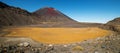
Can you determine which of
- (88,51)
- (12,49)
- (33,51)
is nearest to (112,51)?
(88,51)

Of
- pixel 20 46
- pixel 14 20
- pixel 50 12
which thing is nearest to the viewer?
pixel 20 46

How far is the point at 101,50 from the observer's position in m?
11.5

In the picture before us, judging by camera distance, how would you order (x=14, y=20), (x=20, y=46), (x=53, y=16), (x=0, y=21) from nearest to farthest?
(x=20, y=46)
(x=0, y=21)
(x=14, y=20)
(x=53, y=16)

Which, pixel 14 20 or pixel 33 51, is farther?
pixel 14 20

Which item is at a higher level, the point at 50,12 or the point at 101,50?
the point at 50,12

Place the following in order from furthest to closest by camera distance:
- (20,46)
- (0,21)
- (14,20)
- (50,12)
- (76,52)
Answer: (50,12) < (14,20) < (0,21) < (20,46) < (76,52)

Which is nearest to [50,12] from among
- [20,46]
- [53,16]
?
[53,16]

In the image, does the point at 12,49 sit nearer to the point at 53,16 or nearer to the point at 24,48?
the point at 24,48

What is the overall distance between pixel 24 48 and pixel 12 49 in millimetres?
850

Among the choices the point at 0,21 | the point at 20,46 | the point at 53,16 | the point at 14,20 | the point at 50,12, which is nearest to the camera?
the point at 20,46

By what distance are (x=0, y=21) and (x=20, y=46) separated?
48.3 metres

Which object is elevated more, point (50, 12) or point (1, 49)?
point (50, 12)

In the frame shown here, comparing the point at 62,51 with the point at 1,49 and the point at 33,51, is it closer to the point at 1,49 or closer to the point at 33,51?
the point at 33,51

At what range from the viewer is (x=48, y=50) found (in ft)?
37.7
